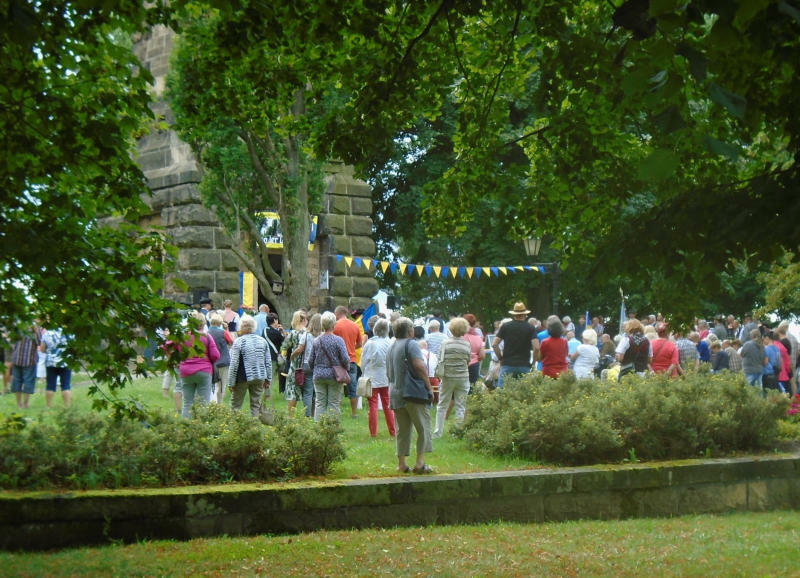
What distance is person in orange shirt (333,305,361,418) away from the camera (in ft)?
58.5

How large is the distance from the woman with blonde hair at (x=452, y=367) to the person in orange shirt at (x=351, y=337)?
7.25 ft

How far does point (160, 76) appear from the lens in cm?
2462

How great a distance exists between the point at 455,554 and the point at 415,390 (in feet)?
9.03

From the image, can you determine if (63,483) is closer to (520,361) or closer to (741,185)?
(741,185)

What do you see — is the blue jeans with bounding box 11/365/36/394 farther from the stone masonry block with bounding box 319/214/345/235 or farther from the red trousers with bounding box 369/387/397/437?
the stone masonry block with bounding box 319/214/345/235

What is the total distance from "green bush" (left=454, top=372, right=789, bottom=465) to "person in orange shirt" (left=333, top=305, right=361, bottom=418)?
3326 millimetres

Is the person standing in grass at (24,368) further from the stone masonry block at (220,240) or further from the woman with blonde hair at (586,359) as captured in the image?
the woman with blonde hair at (586,359)

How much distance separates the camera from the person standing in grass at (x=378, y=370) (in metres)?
16.1

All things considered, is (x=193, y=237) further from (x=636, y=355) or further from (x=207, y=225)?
(x=636, y=355)

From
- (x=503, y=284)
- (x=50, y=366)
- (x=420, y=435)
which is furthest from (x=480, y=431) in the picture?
(x=503, y=284)

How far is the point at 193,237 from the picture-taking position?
76.0 feet

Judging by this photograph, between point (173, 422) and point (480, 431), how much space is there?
463 centimetres

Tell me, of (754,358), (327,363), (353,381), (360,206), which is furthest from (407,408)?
(360,206)

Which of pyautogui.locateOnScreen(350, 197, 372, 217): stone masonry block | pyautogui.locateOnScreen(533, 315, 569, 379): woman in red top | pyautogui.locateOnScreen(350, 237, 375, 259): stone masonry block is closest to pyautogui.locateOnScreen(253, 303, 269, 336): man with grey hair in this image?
pyautogui.locateOnScreen(350, 237, 375, 259): stone masonry block
